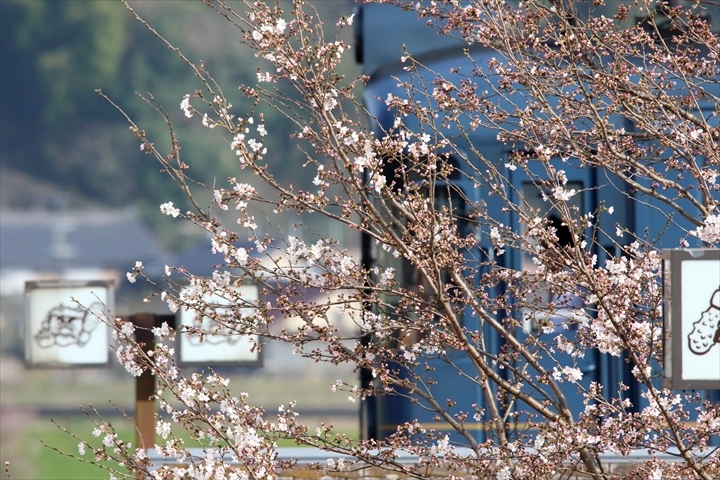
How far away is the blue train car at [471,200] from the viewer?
19.9ft

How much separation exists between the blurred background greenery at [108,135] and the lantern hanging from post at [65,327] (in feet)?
65.4

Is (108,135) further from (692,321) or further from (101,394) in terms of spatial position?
(692,321)

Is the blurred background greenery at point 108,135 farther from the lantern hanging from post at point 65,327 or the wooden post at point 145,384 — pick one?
the wooden post at point 145,384

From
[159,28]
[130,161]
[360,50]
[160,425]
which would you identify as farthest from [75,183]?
[160,425]

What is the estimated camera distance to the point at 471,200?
596 cm

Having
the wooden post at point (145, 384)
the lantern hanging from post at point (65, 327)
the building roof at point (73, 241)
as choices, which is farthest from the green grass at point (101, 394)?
the wooden post at point (145, 384)

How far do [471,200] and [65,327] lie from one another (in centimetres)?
217

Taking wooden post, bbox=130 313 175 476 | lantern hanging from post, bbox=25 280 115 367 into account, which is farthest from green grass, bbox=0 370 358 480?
wooden post, bbox=130 313 175 476

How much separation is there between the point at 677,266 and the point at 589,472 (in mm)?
853

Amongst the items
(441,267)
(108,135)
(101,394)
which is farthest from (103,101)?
(441,267)

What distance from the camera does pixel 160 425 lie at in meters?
3.43

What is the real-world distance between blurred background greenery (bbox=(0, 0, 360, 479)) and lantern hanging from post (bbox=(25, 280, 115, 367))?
19.9m

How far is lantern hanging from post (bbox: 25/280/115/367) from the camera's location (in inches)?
230

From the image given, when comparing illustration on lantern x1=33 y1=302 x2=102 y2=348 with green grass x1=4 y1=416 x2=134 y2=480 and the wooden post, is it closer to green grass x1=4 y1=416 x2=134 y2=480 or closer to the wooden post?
the wooden post
